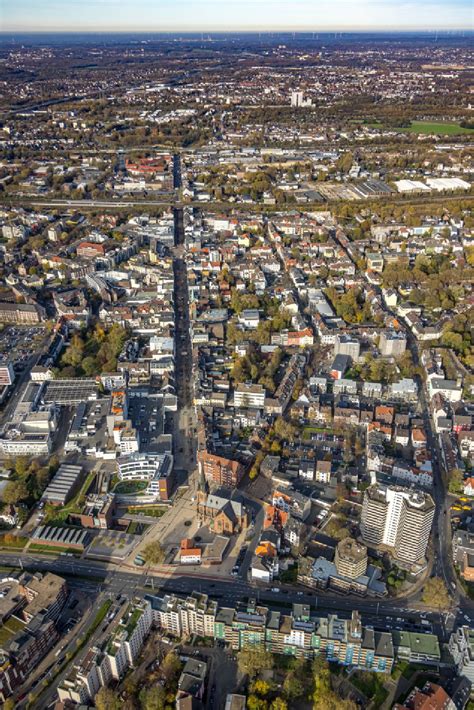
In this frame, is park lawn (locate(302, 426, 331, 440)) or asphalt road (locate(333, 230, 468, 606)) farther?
park lawn (locate(302, 426, 331, 440))

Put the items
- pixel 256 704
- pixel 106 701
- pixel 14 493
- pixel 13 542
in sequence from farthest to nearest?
pixel 14 493, pixel 13 542, pixel 256 704, pixel 106 701

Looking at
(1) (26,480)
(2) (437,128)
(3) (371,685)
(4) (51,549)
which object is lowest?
(3) (371,685)

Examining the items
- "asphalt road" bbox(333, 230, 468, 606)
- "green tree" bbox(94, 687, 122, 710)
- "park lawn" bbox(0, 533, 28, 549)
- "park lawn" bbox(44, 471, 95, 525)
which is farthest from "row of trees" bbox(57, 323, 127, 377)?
"green tree" bbox(94, 687, 122, 710)

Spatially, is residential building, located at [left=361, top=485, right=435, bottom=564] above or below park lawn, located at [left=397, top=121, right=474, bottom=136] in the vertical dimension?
below

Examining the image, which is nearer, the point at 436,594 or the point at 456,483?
the point at 436,594

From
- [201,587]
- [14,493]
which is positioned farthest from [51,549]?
[201,587]

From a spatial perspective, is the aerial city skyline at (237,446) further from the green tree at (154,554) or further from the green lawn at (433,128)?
the green lawn at (433,128)

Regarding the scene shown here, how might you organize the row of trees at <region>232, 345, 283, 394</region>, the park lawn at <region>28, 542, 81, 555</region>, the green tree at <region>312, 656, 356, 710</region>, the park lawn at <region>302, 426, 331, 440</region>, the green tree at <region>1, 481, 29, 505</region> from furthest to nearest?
1. the row of trees at <region>232, 345, 283, 394</region>
2. the park lawn at <region>302, 426, 331, 440</region>
3. the green tree at <region>1, 481, 29, 505</region>
4. the park lawn at <region>28, 542, 81, 555</region>
5. the green tree at <region>312, 656, 356, 710</region>

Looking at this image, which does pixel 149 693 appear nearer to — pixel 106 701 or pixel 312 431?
pixel 106 701

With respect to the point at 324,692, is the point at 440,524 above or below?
below

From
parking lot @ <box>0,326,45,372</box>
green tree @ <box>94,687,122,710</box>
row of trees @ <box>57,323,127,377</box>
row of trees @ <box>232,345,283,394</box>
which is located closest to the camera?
green tree @ <box>94,687,122,710</box>

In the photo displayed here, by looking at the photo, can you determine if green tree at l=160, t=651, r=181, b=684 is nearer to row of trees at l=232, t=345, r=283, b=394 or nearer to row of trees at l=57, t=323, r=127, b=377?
row of trees at l=232, t=345, r=283, b=394

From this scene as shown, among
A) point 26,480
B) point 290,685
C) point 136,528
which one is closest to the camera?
point 290,685
